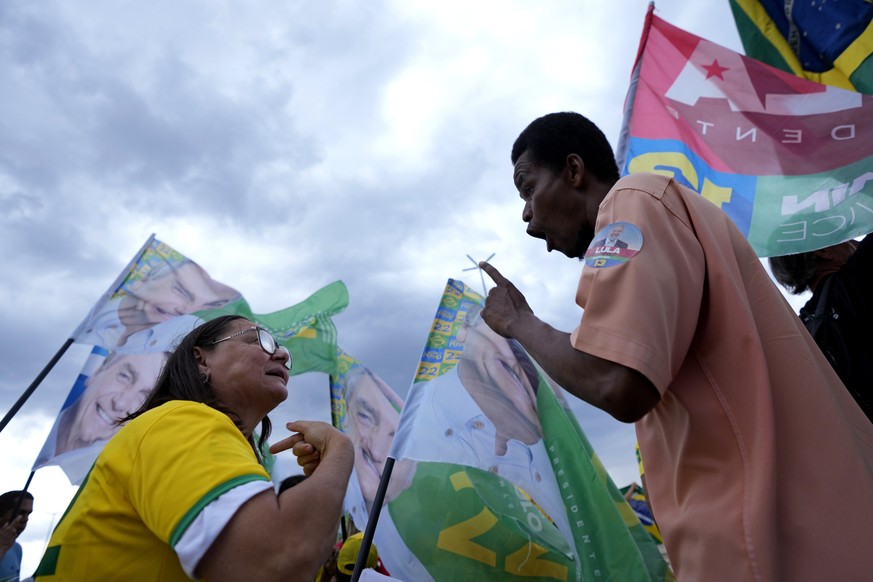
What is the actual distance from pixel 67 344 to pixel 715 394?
22.1 ft

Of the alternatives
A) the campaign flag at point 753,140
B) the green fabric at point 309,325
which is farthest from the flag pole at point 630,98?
the green fabric at point 309,325

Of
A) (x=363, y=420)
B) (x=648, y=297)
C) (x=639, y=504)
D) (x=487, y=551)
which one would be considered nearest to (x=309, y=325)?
(x=363, y=420)

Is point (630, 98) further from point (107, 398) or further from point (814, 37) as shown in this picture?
point (107, 398)

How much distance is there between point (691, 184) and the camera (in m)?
4.54

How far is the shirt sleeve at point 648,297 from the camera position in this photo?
145 cm

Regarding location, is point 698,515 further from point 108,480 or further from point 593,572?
point 593,572

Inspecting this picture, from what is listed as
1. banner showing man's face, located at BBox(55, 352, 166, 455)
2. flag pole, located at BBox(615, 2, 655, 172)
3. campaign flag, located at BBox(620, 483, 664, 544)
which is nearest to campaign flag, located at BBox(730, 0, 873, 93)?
flag pole, located at BBox(615, 2, 655, 172)

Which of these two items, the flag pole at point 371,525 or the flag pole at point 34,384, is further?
the flag pole at point 34,384

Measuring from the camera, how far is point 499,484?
452 cm

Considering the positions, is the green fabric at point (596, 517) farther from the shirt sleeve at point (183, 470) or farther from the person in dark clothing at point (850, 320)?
the shirt sleeve at point (183, 470)

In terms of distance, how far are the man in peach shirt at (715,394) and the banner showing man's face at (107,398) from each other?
5708 millimetres

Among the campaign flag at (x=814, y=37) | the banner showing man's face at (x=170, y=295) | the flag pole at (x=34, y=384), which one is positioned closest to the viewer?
the campaign flag at (x=814, y=37)

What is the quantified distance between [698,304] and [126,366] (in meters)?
6.76

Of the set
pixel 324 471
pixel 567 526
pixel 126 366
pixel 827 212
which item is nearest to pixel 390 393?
pixel 126 366
